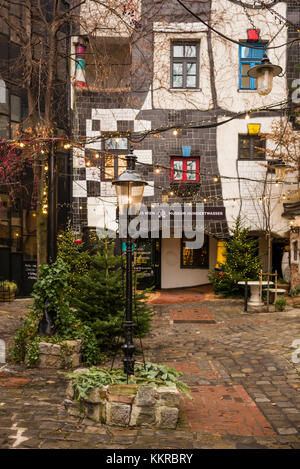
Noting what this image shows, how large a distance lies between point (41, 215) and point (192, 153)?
753cm

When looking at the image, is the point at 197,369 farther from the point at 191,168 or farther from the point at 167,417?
the point at 191,168

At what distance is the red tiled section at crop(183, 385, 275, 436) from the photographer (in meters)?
4.32

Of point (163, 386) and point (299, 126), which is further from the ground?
point (299, 126)

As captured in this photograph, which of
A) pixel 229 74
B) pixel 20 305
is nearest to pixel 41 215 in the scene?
pixel 20 305

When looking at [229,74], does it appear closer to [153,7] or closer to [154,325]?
[153,7]

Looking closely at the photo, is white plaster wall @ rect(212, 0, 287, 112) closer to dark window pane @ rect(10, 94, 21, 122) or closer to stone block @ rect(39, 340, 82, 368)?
dark window pane @ rect(10, 94, 21, 122)

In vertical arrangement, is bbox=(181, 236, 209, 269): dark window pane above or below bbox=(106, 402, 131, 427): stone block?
above

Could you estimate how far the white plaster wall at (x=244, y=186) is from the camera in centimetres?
1416

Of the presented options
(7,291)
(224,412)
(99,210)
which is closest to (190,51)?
(99,210)

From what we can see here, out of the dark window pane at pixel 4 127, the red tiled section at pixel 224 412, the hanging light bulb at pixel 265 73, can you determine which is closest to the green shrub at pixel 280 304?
the red tiled section at pixel 224 412

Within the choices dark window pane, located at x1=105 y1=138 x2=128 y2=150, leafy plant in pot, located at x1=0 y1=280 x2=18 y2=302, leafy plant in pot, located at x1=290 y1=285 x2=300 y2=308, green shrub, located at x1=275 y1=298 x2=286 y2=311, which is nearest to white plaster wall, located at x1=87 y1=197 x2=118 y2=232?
dark window pane, located at x1=105 y1=138 x2=128 y2=150

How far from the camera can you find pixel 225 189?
14.3 metres

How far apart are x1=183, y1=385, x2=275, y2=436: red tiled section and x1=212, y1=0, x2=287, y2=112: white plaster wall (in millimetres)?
11074
